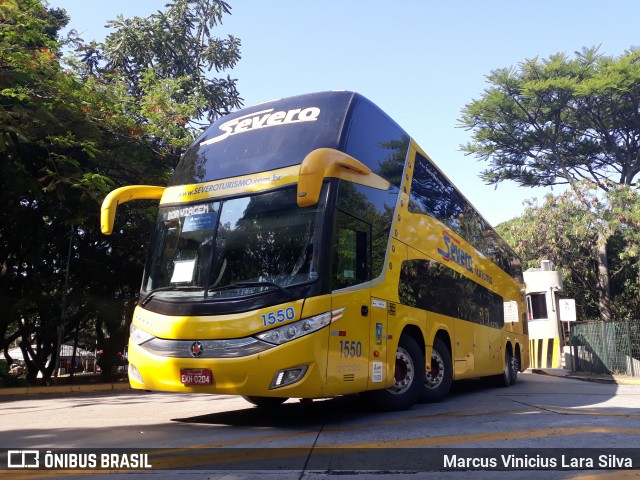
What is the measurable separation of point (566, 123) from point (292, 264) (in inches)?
1156

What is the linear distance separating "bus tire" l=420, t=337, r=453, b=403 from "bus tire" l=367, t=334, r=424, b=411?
92 cm

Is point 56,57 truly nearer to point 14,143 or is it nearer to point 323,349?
point 14,143

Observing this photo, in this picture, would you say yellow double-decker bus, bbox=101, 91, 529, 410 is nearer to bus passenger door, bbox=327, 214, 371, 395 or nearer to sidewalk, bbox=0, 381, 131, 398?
bus passenger door, bbox=327, 214, 371, 395

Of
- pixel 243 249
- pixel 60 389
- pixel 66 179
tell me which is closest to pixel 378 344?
pixel 243 249

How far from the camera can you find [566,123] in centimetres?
3088

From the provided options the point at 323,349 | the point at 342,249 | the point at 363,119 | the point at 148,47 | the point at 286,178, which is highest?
the point at 148,47

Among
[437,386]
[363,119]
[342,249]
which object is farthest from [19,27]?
[437,386]

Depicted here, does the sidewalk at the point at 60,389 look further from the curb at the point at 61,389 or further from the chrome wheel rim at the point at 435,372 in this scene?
the chrome wheel rim at the point at 435,372

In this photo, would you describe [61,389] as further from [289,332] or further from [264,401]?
[289,332]

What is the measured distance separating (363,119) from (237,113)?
1.98 meters

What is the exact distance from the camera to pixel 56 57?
567 inches

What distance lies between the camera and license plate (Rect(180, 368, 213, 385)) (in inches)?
234

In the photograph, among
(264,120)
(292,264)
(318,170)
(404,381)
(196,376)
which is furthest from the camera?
(404,381)

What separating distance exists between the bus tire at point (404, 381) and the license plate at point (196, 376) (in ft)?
8.29
